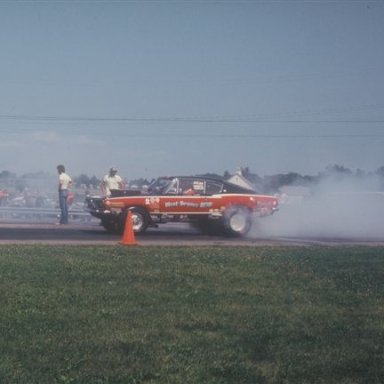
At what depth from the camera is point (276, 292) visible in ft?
28.1

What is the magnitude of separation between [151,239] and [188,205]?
2.22 metres

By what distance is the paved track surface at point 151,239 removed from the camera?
15609mm

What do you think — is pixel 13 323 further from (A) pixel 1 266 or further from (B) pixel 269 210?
(B) pixel 269 210

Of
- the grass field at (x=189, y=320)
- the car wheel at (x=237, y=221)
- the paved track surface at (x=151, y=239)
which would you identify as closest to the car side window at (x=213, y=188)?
the car wheel at (x=237, y=221)

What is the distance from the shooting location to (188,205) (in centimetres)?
1908

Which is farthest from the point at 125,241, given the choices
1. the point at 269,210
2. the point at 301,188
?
the point at 301,188

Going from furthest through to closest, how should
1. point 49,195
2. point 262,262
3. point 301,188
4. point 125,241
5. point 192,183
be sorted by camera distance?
point 301,188 → point 49,195 → point 192,183 → point 125,241 → point 262,262

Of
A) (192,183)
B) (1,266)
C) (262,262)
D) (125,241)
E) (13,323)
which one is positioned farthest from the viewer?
(192,183)

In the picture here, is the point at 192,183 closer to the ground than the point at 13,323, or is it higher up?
higher up

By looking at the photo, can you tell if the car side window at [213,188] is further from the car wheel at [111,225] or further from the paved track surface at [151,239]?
the car wheel at [111,225]

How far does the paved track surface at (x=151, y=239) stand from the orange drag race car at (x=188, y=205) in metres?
0.41

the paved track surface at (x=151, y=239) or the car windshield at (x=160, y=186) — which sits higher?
the car windshield at (x=160, y=186)

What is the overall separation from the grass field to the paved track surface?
164 inches

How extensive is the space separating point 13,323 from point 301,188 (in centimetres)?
3812
